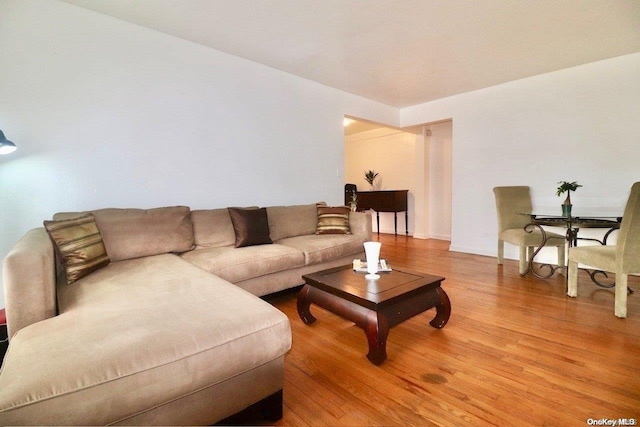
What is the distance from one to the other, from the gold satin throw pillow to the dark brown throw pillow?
1079 millimetres

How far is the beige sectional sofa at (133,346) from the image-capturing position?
88 cm

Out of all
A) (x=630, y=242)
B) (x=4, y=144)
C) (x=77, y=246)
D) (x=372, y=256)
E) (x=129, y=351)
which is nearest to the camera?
(x=129, y=351)

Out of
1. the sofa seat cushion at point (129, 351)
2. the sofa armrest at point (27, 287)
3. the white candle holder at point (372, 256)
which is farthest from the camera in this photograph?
the white candle holder at point (372, 256)

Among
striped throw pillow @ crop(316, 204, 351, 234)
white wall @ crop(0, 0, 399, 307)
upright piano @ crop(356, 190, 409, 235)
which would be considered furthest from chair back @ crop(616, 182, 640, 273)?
upright piano @ crop(356, 190, 409, 235)

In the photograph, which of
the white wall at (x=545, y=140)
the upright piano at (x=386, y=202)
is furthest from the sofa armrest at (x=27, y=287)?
the upright piano at (x=386, y=202)

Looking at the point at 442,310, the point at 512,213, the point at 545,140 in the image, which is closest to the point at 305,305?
the point at 442,310

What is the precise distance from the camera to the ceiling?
2.42 m

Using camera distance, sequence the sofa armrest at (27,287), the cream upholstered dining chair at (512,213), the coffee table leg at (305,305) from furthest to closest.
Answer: the cream upholstered dining chair at (512,213) < the coffee table leg at (305,305) < the sofa armrest at (27,287)

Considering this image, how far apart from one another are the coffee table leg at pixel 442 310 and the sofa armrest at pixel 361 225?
138cm

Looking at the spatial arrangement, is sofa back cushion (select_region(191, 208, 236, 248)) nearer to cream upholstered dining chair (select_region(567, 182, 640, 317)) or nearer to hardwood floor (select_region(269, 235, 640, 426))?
hardwood floor (select_region(269, 235, 640, 426))

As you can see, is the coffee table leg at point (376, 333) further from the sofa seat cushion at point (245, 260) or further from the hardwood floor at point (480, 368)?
the sofa seat cushion at point (245, 260)

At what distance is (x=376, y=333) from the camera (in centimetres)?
167

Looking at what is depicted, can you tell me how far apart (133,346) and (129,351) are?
3cm

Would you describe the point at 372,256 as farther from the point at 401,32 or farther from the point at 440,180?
the point at 440,180
